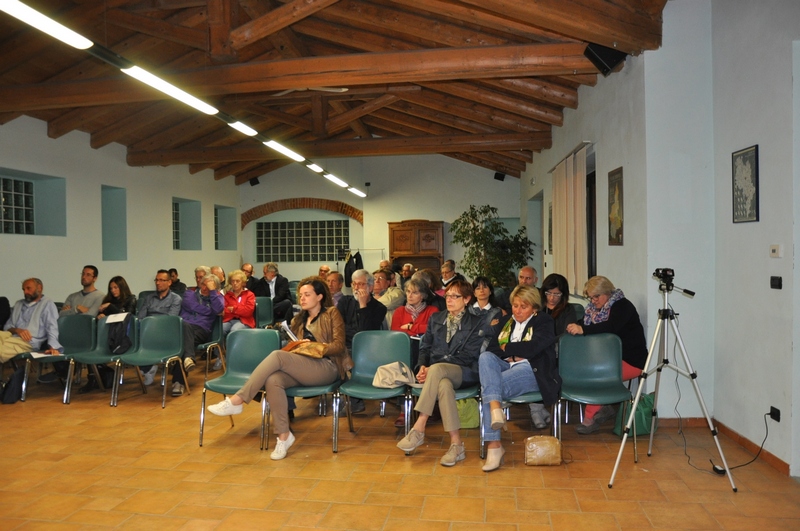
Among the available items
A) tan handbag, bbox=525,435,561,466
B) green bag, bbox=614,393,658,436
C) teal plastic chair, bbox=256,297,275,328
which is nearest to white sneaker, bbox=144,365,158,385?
teal plastic chair, bbox=256,297,275,328

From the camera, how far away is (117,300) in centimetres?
701

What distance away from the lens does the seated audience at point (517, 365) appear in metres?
4.07

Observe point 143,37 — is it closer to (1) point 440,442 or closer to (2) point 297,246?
(1) point 440,442

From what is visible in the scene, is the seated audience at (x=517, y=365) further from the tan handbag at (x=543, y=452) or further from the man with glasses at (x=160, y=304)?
the man with glasses at (x=160, y=304)

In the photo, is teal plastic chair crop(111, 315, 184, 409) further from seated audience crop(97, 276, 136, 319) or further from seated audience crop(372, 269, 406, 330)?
seated audience crop(372, 269, 406, 330)

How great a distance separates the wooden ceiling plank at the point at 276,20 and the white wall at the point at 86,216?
3808 mm

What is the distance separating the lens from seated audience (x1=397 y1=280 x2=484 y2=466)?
4164mm

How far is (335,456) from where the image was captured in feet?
14.1

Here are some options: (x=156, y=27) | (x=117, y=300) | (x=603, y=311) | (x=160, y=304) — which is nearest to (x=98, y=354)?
(x=160, y=304)

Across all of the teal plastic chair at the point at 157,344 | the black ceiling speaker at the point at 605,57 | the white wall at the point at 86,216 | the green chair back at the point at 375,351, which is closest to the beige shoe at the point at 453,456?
the green chair back at the point at 375,351

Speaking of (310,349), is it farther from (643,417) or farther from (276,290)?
(276,290)

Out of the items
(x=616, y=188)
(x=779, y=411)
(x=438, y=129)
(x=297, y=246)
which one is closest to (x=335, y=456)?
(x=779, y=411)

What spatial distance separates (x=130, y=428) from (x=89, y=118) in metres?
5.45

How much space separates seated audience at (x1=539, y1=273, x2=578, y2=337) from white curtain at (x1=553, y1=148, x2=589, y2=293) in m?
1.69
